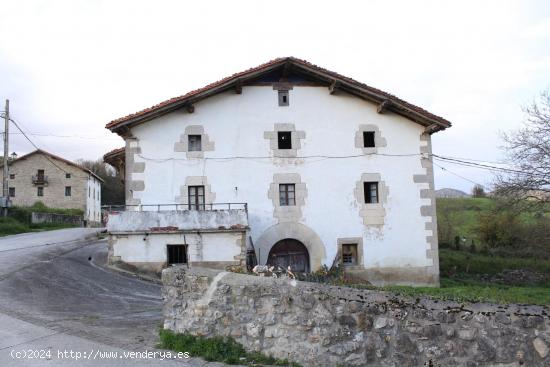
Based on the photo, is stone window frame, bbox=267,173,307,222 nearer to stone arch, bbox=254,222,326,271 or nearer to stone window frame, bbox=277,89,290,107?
stone arch, bbox=254,222,326,271

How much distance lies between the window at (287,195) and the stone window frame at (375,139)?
107 inches

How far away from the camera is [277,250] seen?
16062 millimetres

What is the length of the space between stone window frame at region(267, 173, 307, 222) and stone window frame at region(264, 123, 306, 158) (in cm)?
72

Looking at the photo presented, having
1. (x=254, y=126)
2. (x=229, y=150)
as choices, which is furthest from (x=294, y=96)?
(x=229, y=150)

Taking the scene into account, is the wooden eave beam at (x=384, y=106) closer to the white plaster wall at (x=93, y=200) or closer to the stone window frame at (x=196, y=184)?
the stone window frame at (x=196, y=184)

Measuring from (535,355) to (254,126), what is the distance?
12.4 meters

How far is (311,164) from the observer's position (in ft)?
53.5

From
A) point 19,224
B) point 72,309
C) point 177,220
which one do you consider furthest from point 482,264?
point 19,224

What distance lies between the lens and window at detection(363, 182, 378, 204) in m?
16.4

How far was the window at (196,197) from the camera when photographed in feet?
51.8

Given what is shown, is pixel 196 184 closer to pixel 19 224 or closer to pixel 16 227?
pixel 16 227

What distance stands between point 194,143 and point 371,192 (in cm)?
622

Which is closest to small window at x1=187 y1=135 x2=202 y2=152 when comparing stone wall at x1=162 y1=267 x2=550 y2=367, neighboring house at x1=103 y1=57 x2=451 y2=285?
neighboring house at x1=103 y1=57 x2=451 y2=285

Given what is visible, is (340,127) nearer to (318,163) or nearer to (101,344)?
(318,163)
